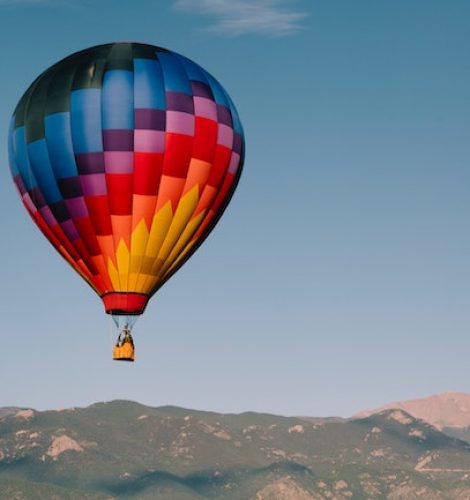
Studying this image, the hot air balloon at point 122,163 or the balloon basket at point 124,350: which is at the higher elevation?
the hot air balloon at point 122,163

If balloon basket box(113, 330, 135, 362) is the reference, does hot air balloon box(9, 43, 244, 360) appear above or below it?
above

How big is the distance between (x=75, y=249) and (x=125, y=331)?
9.52m

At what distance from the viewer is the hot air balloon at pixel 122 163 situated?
103 meters

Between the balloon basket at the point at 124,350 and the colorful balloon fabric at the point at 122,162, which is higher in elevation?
the colorful balloon fabric at the point at 122,162

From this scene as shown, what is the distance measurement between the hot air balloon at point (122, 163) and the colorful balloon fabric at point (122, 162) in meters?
0.08

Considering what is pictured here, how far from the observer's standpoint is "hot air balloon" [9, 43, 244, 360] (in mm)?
103000

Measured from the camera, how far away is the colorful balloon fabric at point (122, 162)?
10306cm

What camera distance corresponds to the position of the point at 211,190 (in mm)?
107750

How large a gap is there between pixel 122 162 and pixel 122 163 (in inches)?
3.2

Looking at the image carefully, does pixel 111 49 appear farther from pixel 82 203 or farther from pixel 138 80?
pixel 82 203

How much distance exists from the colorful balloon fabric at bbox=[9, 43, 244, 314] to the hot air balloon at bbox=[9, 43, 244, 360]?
0.26ft

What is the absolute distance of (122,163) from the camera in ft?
339

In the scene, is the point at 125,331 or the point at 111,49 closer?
the point at 125,331

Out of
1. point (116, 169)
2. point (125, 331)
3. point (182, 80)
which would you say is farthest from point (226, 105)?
point (125, 331)
